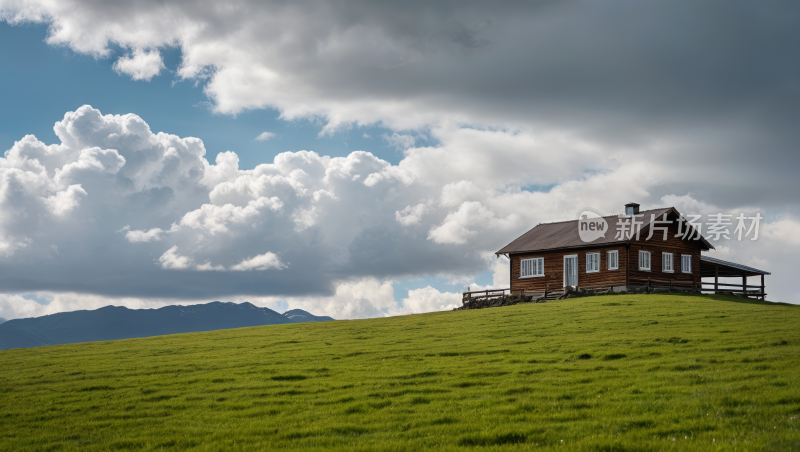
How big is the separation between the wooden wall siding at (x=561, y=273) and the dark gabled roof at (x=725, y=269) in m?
13.2

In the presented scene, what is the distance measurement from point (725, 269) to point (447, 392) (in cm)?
5188

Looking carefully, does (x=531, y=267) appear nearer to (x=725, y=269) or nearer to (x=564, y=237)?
(x=564, y=237)

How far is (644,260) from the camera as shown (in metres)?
51.8

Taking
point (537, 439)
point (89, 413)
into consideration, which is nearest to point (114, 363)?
point (89, 413)

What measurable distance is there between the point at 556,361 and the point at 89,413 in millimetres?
14444

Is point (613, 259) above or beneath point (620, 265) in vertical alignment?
above

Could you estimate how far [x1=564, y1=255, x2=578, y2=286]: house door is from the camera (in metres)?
53.1

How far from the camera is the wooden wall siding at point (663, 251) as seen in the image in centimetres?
5084

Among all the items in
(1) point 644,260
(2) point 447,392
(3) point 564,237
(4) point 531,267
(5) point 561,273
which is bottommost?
(2) point 447,392

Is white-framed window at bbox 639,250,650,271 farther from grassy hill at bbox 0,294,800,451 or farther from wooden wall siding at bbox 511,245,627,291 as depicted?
grassy hill at bbox 0,294,800,451

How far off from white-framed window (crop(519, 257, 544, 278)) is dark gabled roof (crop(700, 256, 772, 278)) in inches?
647

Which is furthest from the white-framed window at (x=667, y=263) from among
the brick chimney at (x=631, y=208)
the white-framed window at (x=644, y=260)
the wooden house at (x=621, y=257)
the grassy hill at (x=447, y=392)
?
the grassy hill at (x=447, y=392)

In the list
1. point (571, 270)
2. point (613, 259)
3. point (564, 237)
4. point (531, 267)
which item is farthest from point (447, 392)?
point (564, 237)

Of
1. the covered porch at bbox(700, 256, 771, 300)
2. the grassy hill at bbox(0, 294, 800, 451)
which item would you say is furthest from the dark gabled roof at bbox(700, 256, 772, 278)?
the grassy hill at bbox(0, 294, 800, 451)
